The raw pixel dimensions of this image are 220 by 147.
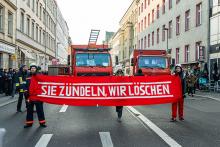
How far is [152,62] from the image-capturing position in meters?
23.0

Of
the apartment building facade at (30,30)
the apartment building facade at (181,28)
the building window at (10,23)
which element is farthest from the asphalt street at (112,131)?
the apartment building facade at (30,30)

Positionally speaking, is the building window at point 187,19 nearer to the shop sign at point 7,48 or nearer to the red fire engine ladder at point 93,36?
the red fire engine ladder at point 93,36

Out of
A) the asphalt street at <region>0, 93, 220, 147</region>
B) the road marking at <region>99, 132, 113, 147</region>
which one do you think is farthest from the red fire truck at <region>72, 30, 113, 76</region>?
the road marking at <region>99, 132, 113, 147</region>

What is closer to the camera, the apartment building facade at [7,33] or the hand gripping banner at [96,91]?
the hand gripping banner at [96,91]

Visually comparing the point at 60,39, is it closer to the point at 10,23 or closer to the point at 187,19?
the point at 10,23

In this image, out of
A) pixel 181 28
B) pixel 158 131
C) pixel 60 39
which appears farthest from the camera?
pixel 60 39

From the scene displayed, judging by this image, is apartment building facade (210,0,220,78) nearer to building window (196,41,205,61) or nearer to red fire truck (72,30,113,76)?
building window (196,41,205,61)

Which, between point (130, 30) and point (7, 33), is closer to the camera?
point (7, 33)

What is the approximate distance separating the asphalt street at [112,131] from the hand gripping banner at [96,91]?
2.43 feet

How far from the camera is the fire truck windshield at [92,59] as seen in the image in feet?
63.0

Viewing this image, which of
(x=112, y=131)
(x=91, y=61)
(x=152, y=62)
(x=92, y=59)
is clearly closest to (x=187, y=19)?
(x=152, y=62)

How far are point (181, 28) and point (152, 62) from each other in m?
17.4

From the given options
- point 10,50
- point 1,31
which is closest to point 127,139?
point 1,31

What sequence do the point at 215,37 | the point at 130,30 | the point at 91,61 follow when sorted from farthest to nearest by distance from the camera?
the point at 130,30 < the point at 215,37 < the point at 91,61
